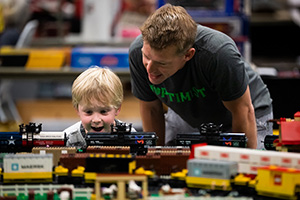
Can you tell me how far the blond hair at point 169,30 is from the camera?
280 cm

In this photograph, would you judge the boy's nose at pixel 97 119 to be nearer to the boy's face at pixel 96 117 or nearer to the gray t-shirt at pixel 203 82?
the boy's face at pixel 96 117

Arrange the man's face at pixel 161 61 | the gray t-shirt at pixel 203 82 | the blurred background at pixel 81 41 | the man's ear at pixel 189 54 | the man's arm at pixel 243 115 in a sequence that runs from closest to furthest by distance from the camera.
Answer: the man's face at pixel 161 61 → the man's ear at pixel 189 54 → the gray t-shirt at pixel 203 82 → the man's arm at pixel 243 115 → the blurred background at pixel 81 41

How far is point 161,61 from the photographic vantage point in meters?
2.87

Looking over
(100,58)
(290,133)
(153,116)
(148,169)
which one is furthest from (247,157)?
(100,58)

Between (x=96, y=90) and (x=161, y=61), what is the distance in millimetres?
663

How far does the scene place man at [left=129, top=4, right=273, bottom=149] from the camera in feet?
9.40

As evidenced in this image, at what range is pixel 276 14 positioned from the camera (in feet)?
29.1

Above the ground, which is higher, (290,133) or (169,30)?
(169,30)

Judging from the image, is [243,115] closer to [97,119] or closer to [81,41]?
[97,119]

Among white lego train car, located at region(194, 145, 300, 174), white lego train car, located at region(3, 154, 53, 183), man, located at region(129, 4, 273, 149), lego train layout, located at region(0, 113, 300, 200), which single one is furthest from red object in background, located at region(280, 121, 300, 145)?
white lego train car, located at region(3, 154, 53, 183)

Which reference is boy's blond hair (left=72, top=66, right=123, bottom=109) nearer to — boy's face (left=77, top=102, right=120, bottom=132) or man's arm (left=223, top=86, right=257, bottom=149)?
boy's face (left=77, top=102, right=120, bottom=132)

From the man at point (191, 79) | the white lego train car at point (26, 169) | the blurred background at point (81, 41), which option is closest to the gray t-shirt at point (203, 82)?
the man at point (191, 79)

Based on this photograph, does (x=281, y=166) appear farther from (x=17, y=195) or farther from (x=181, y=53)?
(x=17, y=195)

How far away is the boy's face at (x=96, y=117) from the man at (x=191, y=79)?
308mm
